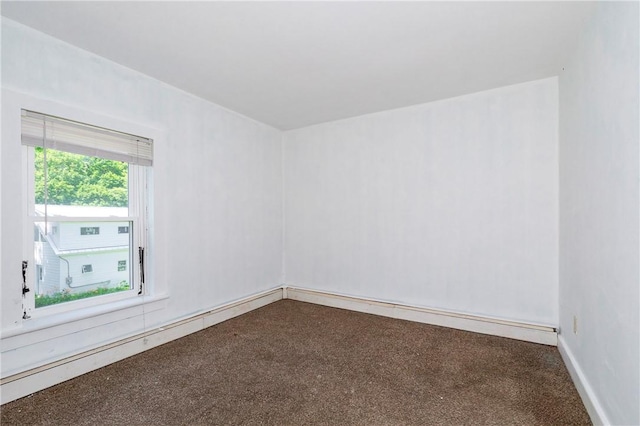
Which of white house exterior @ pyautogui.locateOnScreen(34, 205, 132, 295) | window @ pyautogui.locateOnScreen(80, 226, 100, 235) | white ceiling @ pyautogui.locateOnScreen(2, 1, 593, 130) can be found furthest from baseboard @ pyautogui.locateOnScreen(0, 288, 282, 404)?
white ceiling @ pyautogui.locateOnScreen(2, 1, 593, 130)

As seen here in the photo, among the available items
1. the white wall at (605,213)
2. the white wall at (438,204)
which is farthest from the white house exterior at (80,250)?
the white wall at (605,213)

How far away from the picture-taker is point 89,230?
251 cm

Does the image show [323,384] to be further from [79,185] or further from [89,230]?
[79,185]

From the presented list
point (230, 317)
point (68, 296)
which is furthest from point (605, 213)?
point (68, 296)

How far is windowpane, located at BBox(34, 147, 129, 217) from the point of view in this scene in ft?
7.23

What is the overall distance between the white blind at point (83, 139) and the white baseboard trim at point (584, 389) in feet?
11.9

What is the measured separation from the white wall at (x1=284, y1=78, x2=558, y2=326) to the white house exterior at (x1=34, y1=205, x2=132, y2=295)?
2.24 metres

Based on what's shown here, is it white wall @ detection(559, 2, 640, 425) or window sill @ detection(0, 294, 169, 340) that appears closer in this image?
white wall @ detection(559, 2, 640, 425)

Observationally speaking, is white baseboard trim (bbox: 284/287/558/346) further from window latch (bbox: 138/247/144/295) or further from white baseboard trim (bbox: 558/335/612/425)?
window latch (bbox: 138/247/144/295)

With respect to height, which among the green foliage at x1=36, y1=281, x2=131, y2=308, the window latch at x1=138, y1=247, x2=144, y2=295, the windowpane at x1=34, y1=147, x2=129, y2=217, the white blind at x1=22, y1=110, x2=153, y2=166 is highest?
the white blind at x1=22, y1=110, x2=153, y2=166

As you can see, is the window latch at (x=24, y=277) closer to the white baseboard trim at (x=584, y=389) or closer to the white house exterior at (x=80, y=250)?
the white house exterior at (x=80, y=250)

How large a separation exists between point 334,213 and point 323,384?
2303 mm

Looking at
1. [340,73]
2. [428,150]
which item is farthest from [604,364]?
[340,73]

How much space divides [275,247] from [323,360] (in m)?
2.10
